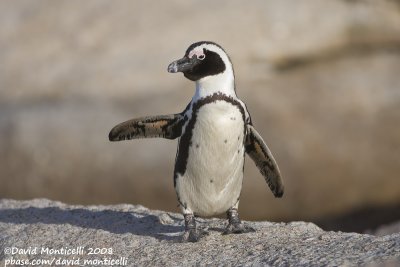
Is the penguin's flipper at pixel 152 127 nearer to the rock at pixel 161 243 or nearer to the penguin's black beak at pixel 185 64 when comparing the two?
the penguin's black beak at pixel 185 64

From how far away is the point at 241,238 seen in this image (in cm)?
460

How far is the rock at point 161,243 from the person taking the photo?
417 cm

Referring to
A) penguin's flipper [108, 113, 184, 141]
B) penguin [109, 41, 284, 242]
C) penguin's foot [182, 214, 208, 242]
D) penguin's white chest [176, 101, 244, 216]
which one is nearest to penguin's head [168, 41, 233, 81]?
penguin [109, 41, 284, 242]

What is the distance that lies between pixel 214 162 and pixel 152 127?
0.42m

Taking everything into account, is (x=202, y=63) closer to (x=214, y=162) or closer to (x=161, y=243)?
(x=214, y=162)

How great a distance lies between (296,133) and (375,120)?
976 mm

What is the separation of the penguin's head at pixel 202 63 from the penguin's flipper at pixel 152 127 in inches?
10.6

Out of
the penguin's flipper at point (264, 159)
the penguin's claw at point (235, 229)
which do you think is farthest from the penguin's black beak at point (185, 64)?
the penguin's claw at point (235, 229)

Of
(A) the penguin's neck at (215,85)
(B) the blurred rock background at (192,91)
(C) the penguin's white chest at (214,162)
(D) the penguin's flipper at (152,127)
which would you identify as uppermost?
(B) the blurred rock background at (192,91)

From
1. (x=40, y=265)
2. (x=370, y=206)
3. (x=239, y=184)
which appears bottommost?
(x=40, y=265)

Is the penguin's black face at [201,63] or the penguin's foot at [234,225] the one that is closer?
the penguin's black face at [201,63]

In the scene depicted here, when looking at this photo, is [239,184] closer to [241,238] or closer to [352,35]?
[241,238]

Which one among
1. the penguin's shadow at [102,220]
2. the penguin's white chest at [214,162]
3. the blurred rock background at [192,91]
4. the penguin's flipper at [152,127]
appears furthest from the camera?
the blurred rock background at [192,91]

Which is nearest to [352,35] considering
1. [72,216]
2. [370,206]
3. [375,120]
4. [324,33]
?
[324,33]
